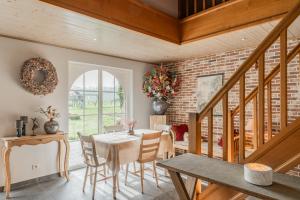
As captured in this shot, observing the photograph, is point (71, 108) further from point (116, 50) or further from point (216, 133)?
point (216, 133)

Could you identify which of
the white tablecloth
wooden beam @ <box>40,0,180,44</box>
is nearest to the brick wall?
wooden beam @ <box>40,0,180,44</box>

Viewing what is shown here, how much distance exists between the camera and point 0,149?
10.8 ft

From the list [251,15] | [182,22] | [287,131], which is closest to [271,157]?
[287,131]

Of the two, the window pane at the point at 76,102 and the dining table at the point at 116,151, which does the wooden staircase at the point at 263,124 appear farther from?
the window pane at the point at 76,102

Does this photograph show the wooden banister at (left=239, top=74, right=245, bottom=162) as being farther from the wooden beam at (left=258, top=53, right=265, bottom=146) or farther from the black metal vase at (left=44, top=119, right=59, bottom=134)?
the black metal vase at (left=44, top=119, right=59, bottom=134)

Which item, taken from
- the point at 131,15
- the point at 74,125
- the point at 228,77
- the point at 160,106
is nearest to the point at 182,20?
the point at 131,15

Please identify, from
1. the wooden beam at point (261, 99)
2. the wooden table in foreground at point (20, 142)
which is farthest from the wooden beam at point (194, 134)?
the wooden table in foreground at point (20, 142)

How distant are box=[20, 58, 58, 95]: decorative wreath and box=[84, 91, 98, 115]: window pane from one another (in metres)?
0.83

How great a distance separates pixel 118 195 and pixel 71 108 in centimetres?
208

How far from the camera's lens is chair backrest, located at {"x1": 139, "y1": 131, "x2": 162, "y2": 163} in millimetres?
3188

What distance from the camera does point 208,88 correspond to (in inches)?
182

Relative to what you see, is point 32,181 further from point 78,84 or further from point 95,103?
point 78,84

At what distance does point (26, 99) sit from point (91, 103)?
1.31 meters

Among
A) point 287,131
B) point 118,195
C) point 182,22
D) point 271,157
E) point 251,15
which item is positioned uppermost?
point 182,22
